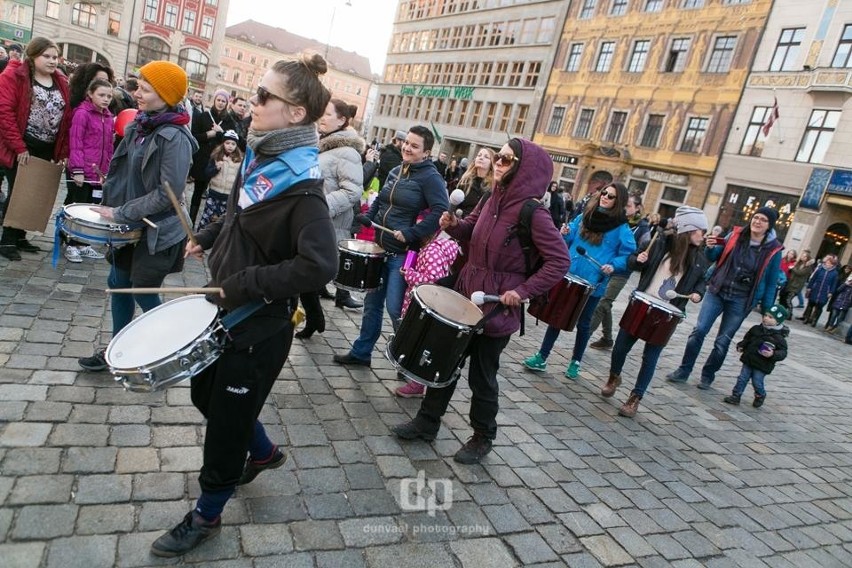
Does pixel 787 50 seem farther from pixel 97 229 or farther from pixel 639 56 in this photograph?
pixel 97 229

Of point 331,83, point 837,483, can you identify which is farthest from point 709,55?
point 331,83

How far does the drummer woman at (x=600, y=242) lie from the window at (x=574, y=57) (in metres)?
32.1

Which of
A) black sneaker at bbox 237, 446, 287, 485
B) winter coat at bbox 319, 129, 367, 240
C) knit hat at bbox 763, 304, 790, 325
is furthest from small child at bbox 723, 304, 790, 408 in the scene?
black sneaker at bbox 237, 446, 287, 485

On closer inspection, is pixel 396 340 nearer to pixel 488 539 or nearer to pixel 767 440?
pixel 488 539

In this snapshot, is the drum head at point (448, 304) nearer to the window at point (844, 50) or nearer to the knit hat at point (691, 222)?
the knit hat at point (691, 222)

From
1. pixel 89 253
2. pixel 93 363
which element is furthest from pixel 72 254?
pixel 93 363

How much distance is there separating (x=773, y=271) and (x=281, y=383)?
18.2ft

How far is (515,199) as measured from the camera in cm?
352

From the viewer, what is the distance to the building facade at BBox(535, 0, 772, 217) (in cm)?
2642

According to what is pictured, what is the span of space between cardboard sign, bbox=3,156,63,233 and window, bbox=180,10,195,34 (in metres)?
61.5

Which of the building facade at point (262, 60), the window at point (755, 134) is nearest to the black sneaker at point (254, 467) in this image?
the window at point (755, 134)

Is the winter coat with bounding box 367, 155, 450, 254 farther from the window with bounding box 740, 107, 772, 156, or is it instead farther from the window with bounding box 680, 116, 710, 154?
the window with bounding box 680, 116, 710, 154

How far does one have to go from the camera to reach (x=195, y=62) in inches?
2318

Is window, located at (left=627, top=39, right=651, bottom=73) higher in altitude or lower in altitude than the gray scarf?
higher
